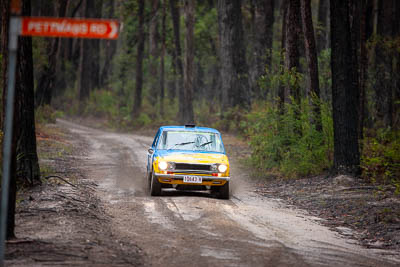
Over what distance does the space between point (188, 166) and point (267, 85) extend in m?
6.96

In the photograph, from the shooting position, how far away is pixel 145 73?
190 ft

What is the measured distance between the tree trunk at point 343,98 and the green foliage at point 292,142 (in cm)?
121

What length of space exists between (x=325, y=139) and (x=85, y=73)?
39461 mm

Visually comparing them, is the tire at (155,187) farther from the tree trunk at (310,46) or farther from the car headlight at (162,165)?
the tree trunk at (310,46)

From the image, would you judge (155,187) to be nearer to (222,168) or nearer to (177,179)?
(177,179)


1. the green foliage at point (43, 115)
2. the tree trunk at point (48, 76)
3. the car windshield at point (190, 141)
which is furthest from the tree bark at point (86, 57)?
the car windshield at point (190, 141)

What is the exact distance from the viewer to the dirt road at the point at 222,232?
7.97 meters

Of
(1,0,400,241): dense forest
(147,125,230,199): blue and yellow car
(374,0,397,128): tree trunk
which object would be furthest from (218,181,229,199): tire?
(374,0,397,128): tree trunk

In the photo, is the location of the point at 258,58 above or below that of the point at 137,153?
above

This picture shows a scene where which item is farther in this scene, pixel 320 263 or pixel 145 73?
pixel 145 73

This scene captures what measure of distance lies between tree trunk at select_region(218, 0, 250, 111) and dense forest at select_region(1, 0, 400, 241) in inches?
2.4

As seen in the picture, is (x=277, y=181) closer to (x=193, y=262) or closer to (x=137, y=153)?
(x=137, y=153)

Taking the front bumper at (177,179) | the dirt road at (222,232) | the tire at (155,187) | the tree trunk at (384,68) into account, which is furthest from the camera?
the tree trunk at (384,68)

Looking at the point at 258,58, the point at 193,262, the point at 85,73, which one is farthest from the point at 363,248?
the point at 85,73
